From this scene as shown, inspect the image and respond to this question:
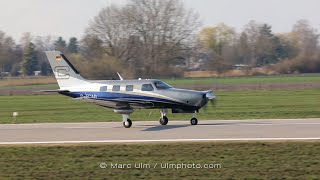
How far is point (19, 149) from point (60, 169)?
442cm

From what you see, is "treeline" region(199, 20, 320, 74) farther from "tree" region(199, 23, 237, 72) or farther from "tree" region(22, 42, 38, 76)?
"tree" region(22, 42, 38, 76)

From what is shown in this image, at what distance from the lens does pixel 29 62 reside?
129 meters

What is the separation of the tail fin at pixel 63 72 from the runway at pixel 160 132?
1976 millimetres

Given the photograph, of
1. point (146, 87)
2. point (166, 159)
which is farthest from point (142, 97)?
point (166, 159)

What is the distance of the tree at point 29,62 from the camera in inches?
5052

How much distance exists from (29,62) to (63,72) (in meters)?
103

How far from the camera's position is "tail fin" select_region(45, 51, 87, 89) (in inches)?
1137

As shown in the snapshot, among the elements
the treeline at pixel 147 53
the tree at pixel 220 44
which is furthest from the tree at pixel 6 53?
the tree at pixel 220 44

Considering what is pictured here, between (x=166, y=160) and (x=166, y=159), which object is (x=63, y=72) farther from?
(x=166, y=160)

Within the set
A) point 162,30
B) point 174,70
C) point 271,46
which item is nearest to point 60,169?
point 174,70

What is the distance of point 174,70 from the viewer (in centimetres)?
9225

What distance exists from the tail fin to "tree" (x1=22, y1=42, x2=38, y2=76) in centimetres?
10046

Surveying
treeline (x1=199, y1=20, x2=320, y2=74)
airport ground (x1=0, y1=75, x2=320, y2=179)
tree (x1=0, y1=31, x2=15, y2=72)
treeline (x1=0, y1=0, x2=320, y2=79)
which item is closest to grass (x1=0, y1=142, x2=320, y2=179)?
airport ground (x1=0, y1=75, x2=320, y2=179)

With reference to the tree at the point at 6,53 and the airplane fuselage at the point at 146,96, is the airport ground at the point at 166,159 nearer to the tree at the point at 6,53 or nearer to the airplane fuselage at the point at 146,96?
the airplane fuselage at the point at 146,96
